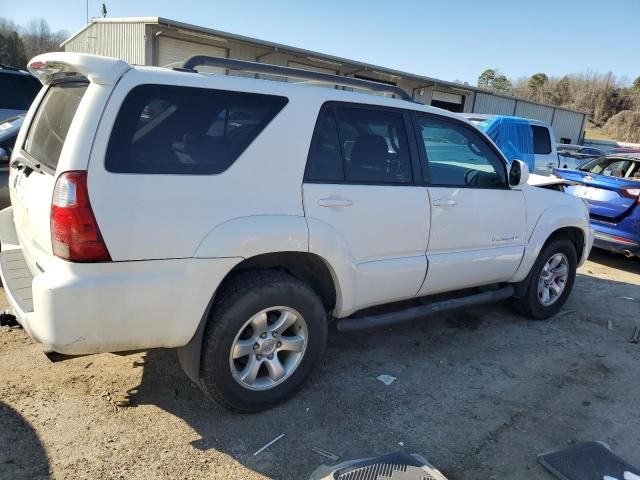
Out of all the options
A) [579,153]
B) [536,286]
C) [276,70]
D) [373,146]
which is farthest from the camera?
[579,153]

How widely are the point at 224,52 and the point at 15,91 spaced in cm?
1194

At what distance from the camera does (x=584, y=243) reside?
201 inches

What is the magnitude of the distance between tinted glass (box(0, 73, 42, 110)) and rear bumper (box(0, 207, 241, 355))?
7239 mm

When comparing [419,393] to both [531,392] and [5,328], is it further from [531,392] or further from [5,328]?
[5,328]

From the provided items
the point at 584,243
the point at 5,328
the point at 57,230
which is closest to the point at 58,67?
the point at 57,230

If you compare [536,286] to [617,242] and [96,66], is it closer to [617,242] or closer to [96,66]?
[617,242]

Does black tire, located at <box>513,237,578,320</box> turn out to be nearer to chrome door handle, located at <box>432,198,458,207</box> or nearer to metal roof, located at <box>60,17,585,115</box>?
chrome door handle, located at <box>432,198,458,207</box>

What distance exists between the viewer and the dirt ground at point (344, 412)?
2686 mm

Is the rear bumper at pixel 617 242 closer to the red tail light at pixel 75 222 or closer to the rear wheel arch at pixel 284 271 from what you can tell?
the rear wheel arch at pixel 284 271

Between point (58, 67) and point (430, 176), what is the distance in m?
2.42

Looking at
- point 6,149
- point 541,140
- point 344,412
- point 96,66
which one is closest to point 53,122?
point 96,66

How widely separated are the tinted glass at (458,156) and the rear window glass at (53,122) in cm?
224

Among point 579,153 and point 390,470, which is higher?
point 579,153

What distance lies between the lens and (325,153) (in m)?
3.12
